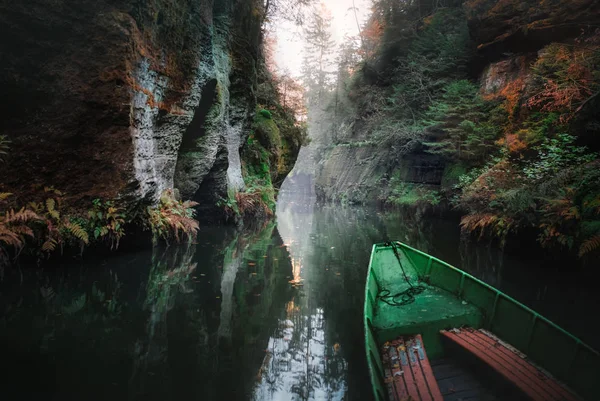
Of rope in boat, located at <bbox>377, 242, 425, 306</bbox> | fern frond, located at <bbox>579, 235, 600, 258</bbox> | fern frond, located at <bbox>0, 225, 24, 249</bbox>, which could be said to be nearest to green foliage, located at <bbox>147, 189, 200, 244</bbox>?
fern frond, located at <bbox>0, 225, 24, 249</bbox>

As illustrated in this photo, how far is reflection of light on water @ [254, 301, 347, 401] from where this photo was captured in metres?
2.86

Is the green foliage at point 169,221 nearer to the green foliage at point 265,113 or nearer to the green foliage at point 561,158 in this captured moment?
the green foliage at point 561,158

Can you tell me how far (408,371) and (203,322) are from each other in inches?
100

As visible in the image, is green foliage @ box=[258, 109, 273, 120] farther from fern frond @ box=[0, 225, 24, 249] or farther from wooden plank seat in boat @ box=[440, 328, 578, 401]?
wooden plank seat in boat @ box=[440, 328, 578, 401]

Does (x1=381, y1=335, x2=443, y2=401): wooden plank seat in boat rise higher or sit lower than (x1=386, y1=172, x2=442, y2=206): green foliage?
lower

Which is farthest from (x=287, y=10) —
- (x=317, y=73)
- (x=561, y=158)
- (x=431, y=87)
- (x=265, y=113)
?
(x=317, y=73)

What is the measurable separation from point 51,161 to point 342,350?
226 inches

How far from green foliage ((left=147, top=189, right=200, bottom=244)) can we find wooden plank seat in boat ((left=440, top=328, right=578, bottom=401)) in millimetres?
6396

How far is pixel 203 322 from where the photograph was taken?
4.11 meters

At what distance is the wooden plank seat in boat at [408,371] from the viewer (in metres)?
2.47

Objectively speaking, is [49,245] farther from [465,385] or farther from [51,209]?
[465,385]

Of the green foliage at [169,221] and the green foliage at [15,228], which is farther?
the green foliage at [169,221]

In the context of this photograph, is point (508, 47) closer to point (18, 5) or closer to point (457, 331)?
point (457, 331)

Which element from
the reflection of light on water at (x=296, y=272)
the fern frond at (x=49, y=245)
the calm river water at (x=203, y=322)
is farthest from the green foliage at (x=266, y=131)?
the fern frond at (x=49, y=245)
